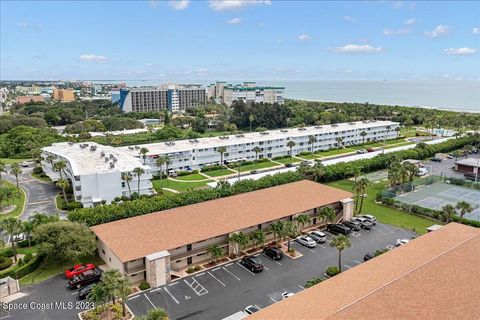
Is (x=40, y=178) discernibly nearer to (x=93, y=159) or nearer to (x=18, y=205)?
(x=18, y=205)

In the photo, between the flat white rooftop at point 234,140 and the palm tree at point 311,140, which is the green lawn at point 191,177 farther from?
the palm tree at point 311,140

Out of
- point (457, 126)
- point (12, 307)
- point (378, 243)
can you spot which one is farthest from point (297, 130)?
point (12, 307)

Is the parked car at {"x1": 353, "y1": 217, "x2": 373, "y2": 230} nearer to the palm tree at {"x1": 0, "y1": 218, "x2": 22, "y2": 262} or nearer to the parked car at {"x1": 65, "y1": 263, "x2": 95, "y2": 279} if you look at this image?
the parked car at {"x1": 65, "y1": 263, "x2": 95, "y2": 279}

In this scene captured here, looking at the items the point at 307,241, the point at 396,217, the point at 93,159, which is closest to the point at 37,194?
the point at 93,159

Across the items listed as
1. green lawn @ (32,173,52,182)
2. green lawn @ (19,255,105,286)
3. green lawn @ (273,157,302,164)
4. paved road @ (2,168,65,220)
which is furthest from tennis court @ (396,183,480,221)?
green lawn @ (32,173,52,182)

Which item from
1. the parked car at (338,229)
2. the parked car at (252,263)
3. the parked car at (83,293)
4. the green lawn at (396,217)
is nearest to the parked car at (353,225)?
the parked car at (338,229)

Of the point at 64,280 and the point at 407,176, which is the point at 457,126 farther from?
the point at 64,280
